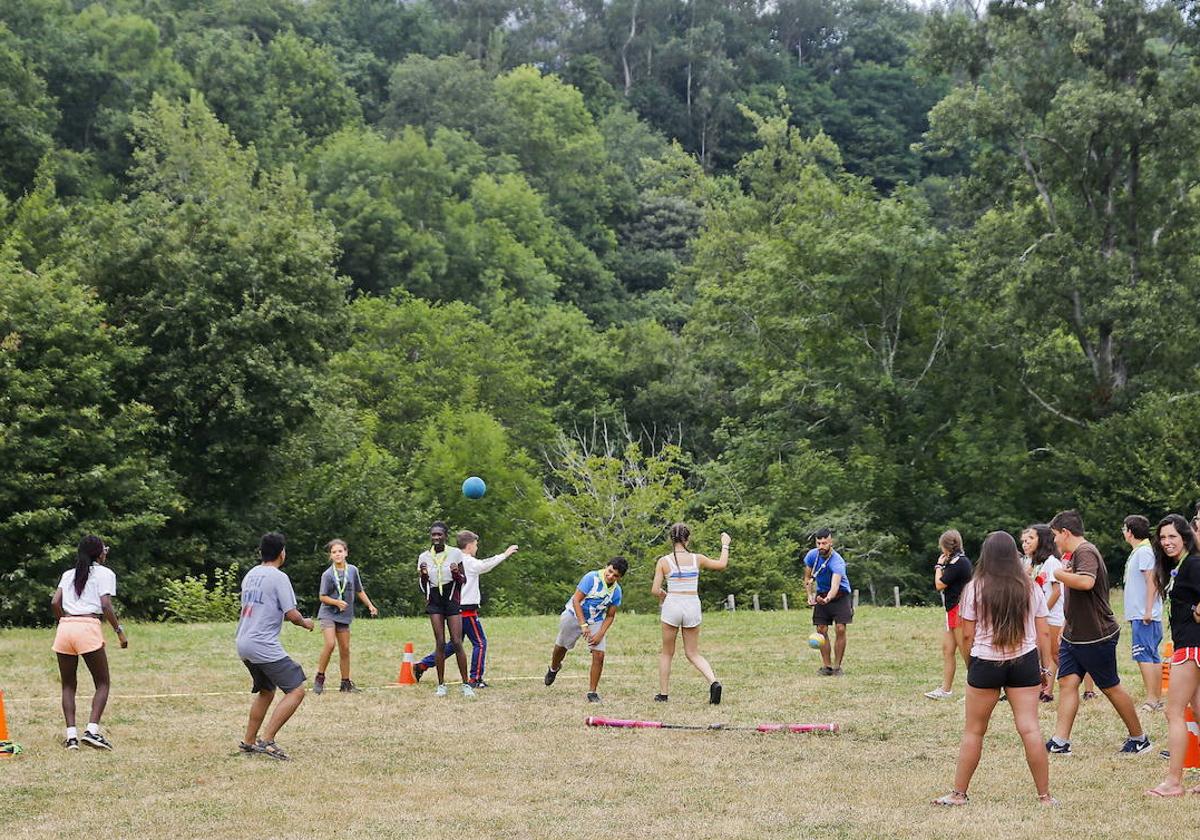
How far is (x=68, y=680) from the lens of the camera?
1260 centimetres

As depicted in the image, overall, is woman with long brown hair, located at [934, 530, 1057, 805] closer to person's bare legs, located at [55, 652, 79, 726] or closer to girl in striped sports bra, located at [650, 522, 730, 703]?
girl in striped sports bra, located at [650, 522, 730, 703]

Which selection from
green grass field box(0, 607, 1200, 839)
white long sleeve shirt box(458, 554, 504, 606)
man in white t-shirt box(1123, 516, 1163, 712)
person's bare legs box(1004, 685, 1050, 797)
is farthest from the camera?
white long sleeve shirt box(458, 554, 504, 606)

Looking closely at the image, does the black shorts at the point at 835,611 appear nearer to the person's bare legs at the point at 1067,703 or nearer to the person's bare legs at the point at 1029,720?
the person's bare legs at the point at 1067,703

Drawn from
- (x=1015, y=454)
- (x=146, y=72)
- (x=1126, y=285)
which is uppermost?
(x=146, y=72)

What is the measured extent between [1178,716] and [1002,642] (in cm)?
178

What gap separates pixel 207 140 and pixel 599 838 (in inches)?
2506

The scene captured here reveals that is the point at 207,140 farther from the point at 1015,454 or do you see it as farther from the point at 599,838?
the point at 599,838

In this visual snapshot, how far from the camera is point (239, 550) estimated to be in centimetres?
3706

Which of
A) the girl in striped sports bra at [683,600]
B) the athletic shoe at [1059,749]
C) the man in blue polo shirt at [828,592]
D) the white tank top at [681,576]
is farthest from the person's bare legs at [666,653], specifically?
the athletic shoe at [1059,749]

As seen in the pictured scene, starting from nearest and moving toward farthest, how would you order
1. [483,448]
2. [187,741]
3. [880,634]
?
[187,741]
[880,634]
[483,448]

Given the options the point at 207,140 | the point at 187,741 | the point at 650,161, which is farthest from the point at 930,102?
the point at 187,741

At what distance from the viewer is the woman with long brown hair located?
941cm

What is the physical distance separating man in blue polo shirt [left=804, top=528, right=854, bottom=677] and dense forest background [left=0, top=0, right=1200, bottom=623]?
18010 millimetres

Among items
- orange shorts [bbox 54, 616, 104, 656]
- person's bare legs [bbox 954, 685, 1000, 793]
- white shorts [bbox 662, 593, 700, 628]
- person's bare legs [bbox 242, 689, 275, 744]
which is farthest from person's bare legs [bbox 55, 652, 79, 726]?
person's bare legs [bbox 954, 685, 1000, 793]
